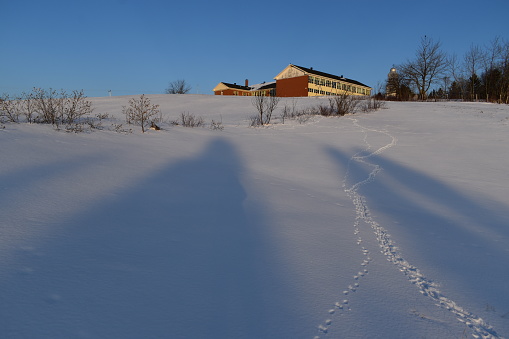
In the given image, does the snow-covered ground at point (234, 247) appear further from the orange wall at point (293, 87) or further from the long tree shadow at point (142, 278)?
the orange wall at point (293, 87)

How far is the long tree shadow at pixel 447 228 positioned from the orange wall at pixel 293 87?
144ft

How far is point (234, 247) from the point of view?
3098 mm

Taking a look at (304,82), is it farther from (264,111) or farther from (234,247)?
(234,247)

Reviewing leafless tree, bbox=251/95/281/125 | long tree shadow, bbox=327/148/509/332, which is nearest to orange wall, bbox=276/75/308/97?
leafless tree, bbox=251/95/281/125

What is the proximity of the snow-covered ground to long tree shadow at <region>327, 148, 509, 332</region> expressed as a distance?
0.03 meters

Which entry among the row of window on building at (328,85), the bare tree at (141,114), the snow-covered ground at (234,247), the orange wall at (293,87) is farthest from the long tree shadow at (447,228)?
the row of window on building at (328,85)

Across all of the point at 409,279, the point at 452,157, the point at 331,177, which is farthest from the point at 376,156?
the point at 409,279

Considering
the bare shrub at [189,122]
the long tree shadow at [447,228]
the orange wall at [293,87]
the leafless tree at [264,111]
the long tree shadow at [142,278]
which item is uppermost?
the orange wall at [293,87]

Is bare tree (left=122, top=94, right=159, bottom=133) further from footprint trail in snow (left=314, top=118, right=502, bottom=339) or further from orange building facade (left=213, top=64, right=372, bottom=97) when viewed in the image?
orange building facade (left=213, top=64, right=372, bottom=97)

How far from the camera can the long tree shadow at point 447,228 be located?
9.37 feet

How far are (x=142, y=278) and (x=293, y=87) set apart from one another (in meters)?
51.0

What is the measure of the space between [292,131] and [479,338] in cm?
1157

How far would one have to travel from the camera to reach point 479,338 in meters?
2.02

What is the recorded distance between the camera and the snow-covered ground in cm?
199
